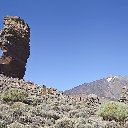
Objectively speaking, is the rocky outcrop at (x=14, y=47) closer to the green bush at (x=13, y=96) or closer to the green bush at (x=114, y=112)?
the green bush at (x=13, y=96)

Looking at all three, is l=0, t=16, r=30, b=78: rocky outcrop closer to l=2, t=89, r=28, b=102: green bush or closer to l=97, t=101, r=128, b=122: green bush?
l=2, t=89, r=28, b=102: green bush

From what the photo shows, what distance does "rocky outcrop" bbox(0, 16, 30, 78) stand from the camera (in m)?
48.9

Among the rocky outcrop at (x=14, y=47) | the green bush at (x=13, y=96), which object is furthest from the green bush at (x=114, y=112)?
the rocky outcrop at (x=14, y=47)

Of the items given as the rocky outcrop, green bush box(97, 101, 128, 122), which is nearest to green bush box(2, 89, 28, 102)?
green bush box(97, 101, 128, 122)

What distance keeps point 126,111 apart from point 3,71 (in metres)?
29.2

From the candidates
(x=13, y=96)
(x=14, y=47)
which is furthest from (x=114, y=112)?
(x=14, y=47)

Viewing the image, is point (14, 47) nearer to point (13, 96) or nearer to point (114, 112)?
point (13, 96)

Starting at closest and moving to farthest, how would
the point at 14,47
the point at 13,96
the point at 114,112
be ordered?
the point at 114,112, the point at 13,96, the point at 14,47

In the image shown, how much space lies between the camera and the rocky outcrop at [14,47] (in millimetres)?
48875

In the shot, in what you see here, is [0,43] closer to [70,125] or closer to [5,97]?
[5,97]

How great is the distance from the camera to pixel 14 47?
4972 centimetres

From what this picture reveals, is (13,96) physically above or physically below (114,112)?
above

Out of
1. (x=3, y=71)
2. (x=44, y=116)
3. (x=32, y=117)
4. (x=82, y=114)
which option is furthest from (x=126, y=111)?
(x=3, y=71)

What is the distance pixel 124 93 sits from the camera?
51156mm
